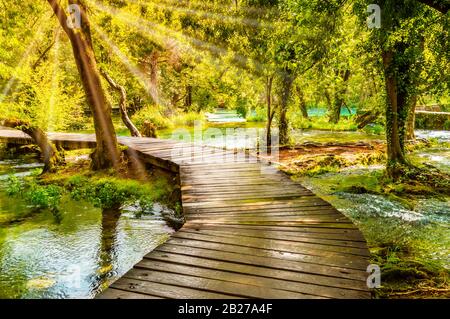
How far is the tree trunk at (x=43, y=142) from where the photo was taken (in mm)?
12461

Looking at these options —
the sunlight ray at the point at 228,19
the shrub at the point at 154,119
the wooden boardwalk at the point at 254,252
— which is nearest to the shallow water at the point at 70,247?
the wooden boardwalk at the point at 254,252

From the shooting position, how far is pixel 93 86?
1164 centimetres

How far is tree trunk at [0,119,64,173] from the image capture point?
1246 centimetres

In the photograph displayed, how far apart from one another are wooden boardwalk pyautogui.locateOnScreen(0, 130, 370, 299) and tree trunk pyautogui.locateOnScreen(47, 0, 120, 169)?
5.89m

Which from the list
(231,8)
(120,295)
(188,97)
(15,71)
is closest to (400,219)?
(120,295)

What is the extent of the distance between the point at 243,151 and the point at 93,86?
5.73 meters

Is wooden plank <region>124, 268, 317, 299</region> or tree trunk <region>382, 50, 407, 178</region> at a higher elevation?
tree trunk <region>382, 50, 407, 178</region>

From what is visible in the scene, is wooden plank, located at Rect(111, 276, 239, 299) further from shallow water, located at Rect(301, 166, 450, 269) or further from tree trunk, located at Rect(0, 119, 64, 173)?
tree trunk, located at Rect(0, 119, 64, 173)

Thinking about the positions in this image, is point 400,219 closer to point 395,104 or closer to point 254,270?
point 395,104

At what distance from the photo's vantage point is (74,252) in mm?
7039

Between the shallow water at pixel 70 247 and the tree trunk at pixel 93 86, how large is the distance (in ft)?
9.64

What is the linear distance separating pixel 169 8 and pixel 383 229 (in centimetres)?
1016

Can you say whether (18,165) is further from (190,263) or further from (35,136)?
(190,263)

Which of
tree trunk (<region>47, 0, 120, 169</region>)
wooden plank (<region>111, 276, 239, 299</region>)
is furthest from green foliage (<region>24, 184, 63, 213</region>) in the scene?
wooden plank (<region>111, 276, 239, 299</region>)
